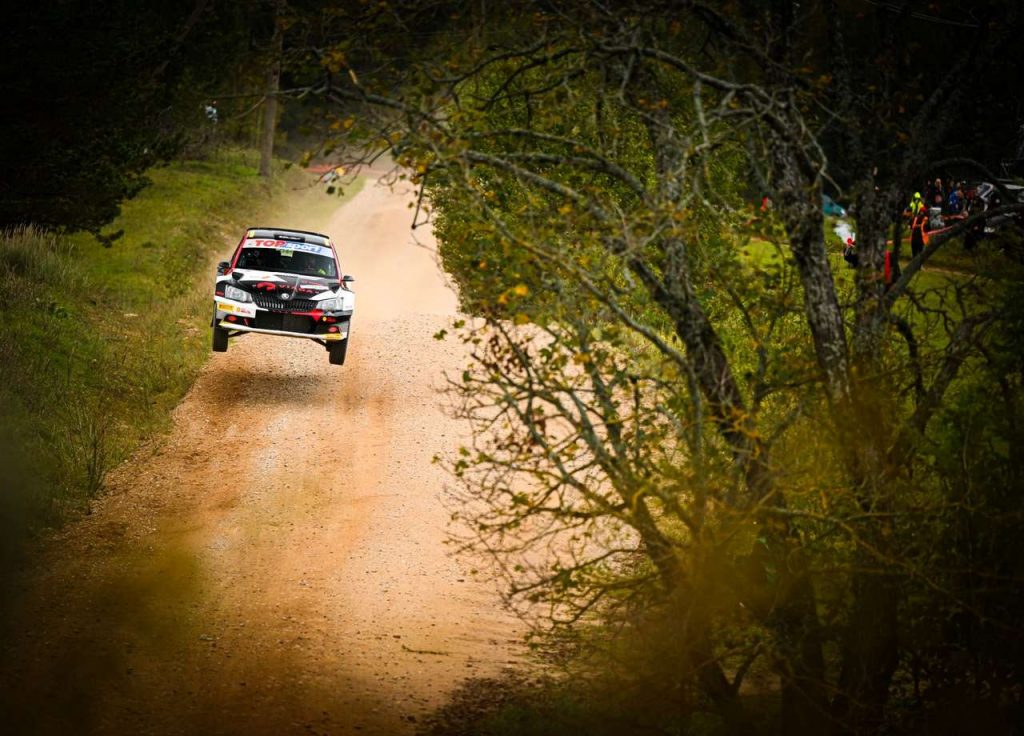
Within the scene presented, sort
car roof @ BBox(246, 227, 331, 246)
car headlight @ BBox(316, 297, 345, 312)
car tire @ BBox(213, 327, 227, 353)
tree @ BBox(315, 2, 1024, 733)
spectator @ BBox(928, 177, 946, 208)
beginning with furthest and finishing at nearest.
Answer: car roof @ BBox(246, 227, 331, 246) → car tire @ BBox(213, 327, 227, 353) → car headlight @ BBox(316, 297, 345, 312) → spectator @ BBox(928, 177, 946, 208) → tree @ BBox(315, 2, 1024, 733)

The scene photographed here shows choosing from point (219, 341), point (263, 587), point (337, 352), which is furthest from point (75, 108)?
point (263, 587)

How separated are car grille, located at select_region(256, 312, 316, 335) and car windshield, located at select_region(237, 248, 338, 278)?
1.20 meters

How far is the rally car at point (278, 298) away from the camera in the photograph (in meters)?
16.7

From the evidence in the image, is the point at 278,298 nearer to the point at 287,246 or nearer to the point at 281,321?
the point at 281,321

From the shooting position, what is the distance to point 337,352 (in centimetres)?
1833

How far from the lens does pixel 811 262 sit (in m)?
8.34

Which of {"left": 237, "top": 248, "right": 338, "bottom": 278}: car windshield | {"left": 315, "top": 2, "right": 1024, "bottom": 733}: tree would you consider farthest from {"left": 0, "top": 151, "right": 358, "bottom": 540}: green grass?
{"left": 315, "top": 2, "right": 1024, "bottom": 733}: tree

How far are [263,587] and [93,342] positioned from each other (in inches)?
351

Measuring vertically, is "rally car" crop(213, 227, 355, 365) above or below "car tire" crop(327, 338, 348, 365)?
above

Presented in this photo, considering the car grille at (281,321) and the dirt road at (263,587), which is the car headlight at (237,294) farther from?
the dirt road at (263,587)

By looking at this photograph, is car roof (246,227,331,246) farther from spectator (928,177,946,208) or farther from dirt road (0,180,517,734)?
spectator (928,177,946,208)

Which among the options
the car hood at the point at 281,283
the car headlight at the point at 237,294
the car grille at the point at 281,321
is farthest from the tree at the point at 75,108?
the car grille at the point at 281,321

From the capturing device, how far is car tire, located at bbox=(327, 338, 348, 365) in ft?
59.6

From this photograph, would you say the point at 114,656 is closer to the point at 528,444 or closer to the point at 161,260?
the point at 528,444
